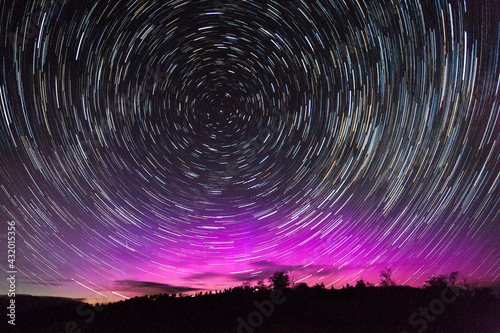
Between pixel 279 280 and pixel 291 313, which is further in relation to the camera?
pixel 279 280

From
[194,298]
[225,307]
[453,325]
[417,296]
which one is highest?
[194,298]

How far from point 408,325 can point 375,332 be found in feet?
5.30

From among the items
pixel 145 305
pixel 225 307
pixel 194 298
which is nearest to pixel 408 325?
pixel 225 307

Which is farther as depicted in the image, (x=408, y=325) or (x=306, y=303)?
(x=306, y=303)

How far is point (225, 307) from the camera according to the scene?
18.5 metres

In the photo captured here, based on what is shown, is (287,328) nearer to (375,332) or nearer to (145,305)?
(375,332)

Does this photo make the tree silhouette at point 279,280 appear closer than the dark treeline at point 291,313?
No

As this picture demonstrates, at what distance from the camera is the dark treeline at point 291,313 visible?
14.7 metres

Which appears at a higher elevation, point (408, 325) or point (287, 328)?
point (287, 328)

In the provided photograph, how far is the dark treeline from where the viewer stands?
14664mm

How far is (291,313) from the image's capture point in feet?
55.3

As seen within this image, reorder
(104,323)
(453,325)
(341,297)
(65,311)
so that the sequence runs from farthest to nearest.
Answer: (65,311) < (341,297) < (104,323) < (453,325)

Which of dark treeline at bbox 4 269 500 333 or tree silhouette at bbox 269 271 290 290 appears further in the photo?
tree silhouette at bbox 269 271 290 290

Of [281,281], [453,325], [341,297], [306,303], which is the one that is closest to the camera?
[453,325]
